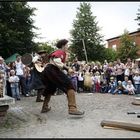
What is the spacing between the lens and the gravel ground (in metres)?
7.22

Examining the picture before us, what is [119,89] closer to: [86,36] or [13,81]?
[13,81]

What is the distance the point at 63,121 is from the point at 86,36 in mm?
43129

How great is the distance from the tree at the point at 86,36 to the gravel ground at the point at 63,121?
3870 centimetres

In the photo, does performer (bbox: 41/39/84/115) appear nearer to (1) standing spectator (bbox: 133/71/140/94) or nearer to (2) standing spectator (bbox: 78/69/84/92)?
(1) standing spectator (bbox: 133/71/140/94)

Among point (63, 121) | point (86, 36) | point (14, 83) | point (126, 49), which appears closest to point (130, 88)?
point (14, 83)

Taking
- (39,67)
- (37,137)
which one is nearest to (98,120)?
(37,137)

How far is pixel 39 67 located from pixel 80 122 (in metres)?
5.12

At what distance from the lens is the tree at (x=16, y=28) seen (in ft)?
105

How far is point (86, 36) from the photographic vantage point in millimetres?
51250

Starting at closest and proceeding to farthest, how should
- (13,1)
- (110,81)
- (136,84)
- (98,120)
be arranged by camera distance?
(98,120) < (136,84) < (110,81) < (13,1)

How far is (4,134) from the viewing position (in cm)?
746

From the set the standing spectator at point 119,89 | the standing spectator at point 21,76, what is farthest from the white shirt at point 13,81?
the standing spectator at point 119,89

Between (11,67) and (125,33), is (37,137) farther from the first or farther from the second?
(125,33)

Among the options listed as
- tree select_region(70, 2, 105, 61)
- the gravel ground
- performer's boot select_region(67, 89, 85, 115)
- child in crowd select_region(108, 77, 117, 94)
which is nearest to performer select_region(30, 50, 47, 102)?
the gravel ground
